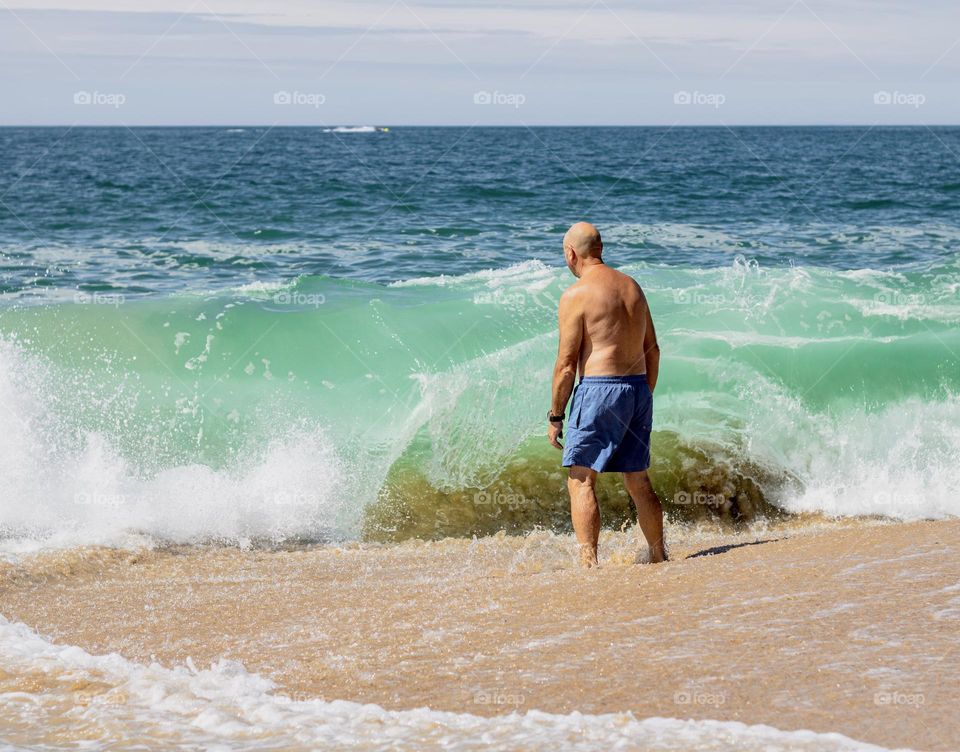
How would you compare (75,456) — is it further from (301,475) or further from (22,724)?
(22,724)

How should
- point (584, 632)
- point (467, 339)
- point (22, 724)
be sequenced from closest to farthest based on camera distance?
1. point (22, 724)
2. point (584, 632)
3. point (467, 339)

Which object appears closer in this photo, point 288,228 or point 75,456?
point 75,456

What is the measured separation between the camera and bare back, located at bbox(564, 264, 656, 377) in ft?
16.0

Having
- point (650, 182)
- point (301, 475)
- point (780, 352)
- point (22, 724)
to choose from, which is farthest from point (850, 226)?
point (22, 724)

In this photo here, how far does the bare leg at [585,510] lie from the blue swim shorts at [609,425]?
6 centimetres

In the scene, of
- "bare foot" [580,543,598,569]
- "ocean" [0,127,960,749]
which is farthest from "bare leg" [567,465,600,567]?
"ocean" [0,127,960,749]

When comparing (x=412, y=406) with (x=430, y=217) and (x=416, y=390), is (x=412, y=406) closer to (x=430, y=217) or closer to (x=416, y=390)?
(x=416, y=390)

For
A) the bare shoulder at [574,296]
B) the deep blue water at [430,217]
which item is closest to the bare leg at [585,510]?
the bare shoulder at [574,296]

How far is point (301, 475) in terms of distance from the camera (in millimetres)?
7289

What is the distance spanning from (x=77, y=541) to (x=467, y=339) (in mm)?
4398

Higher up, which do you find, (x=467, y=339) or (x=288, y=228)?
(x=288, y=228)

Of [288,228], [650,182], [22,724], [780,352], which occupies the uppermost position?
[650,182]

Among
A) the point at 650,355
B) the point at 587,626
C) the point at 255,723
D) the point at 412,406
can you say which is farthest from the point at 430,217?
the point at 255,723

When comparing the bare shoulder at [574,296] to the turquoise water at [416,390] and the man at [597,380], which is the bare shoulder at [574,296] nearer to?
the man at [597,380]
